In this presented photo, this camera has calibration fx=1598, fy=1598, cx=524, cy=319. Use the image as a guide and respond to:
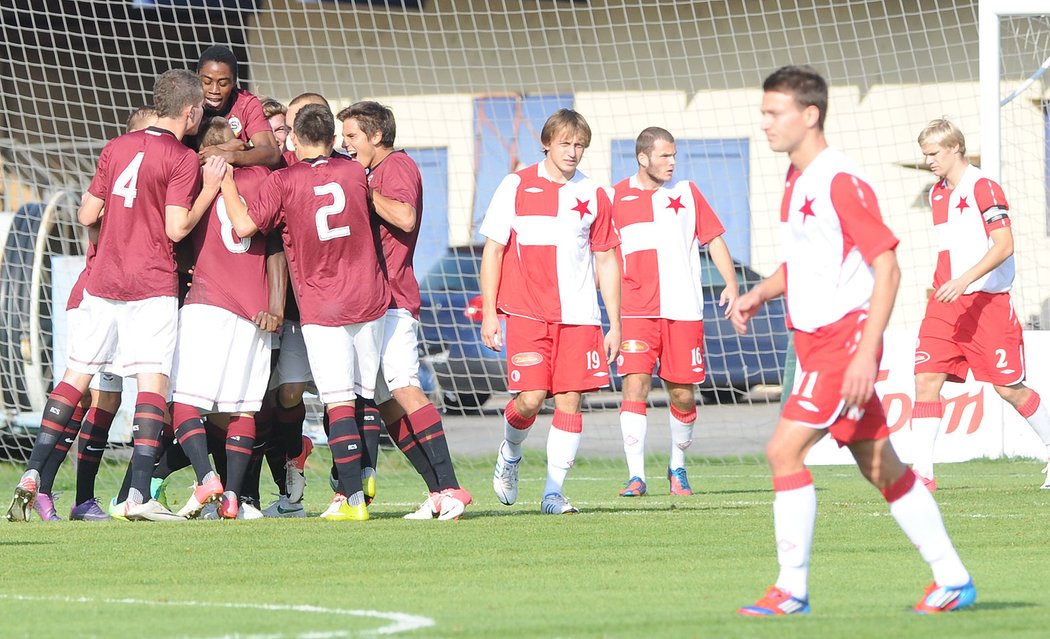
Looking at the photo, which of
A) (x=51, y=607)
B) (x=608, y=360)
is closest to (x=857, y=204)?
(x=51, y=607)

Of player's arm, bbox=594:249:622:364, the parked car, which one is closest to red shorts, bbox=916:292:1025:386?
player's arm, bbox=594:249:622:364

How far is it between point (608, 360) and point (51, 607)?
12.6 feet

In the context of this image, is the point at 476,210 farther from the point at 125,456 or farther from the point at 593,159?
the point at 125,456

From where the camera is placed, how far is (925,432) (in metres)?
9.27

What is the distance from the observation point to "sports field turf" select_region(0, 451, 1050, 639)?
185 inches

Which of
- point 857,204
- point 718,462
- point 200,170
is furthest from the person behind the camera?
point 718,462

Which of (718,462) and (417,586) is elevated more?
(417,586)

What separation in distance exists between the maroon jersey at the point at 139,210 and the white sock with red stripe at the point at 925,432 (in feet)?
14.1

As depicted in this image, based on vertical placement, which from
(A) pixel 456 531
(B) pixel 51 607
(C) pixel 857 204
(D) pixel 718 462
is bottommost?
(D) pixel 718 462

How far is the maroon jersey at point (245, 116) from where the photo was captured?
8594 mm

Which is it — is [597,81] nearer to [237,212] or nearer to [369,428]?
[369,428]

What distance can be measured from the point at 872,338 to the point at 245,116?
4761 mm

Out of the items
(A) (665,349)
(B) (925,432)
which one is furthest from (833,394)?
(A) (665,349)

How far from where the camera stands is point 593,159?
829 inches
